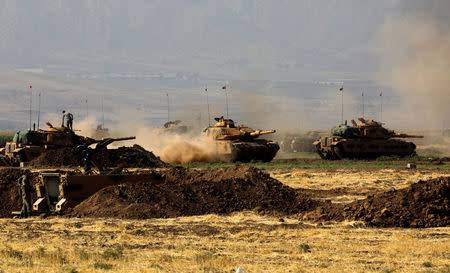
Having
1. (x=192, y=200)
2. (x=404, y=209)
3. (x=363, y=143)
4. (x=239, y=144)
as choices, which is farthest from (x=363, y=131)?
(x=404, y=209)

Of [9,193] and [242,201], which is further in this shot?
[9,193]

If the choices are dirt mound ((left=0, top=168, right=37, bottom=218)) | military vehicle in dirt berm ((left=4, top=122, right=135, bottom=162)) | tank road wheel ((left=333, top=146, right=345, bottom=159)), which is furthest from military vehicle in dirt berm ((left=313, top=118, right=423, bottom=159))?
dirt mound ((left=0, top=168, right=37, bottom=218))

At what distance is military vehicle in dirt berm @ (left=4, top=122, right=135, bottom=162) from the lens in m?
49.1

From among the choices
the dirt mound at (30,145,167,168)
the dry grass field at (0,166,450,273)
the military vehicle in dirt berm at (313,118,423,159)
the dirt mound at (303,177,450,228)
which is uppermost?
the military vehicle in dirt berm at (313,118,423,159)

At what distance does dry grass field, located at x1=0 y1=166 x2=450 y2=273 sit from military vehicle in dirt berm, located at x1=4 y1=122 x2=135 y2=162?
28.3m

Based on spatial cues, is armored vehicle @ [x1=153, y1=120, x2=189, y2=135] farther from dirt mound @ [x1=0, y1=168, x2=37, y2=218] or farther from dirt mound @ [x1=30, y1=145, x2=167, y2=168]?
dirt mound @ [x1=0, y1=168, x2=37, y2=218]

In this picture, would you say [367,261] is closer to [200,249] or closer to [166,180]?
[200,249]

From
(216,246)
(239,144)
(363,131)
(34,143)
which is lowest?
(216,246)

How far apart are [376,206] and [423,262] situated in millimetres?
6565

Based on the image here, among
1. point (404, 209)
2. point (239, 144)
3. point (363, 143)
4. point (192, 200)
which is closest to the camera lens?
point (404, 209)

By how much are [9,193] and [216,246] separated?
12.4 metres

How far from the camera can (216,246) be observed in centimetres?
1586

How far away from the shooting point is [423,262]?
1352 cm

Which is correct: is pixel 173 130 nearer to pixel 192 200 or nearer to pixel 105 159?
pixel 105 159
